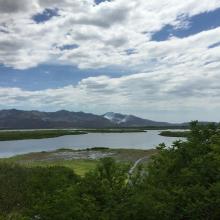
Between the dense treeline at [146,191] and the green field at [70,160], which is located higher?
the dense treeline at [146,191]

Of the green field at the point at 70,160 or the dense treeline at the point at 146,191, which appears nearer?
the dense treeline at the point at 146,191

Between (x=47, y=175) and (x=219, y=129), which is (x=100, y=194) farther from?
(x=219, y=129)

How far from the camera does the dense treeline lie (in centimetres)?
1133

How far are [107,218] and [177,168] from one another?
438 centimetres

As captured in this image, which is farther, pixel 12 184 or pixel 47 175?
pixel 12 184

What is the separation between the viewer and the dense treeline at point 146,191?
11328mm

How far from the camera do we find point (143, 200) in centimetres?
1203

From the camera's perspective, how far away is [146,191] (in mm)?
12875

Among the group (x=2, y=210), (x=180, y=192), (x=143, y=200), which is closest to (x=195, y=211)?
(x=180, y=192)

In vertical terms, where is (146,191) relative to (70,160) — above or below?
above

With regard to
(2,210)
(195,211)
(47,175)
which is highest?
(47,175)

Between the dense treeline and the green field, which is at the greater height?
the dense treeline

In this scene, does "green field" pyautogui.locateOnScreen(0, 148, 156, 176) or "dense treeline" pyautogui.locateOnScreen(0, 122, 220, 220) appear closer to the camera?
"dense treeline" pyautogui.locateOnScreen(0, 122, 220, 220)

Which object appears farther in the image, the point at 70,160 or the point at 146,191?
the point at 70,160
